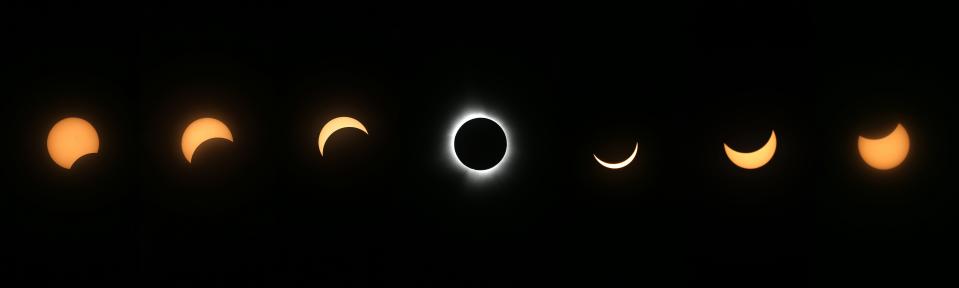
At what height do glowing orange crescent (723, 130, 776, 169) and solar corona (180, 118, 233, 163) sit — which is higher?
glowing orange crescent (723, 130, 776, 169)

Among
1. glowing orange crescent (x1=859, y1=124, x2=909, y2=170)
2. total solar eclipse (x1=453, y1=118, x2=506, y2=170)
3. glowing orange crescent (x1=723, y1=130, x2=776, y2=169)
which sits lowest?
total solar eclipse (x1=453, y1=118, x2=506, y2=170)

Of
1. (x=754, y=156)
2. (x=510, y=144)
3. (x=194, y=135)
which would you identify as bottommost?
(x=194, y=135)

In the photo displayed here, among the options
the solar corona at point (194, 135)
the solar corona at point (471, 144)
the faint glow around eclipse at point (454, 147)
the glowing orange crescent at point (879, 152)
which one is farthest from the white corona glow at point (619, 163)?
the solar corona at point (194, 135)

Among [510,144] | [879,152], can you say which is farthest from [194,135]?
[879,152]

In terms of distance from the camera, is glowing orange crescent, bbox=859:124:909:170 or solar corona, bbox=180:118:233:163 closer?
solar corona, bbox=180:118:233:163

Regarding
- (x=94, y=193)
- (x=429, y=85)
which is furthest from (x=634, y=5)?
(x=94, y=193)

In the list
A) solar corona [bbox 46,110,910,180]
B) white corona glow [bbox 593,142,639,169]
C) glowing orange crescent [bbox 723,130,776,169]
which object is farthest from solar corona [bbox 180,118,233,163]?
glowing orange crescent [bbox 723,130,776,169]

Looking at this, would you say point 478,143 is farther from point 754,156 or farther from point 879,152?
point 879,152

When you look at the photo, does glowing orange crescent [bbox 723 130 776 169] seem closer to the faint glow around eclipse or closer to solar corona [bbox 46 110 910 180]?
solar corona [bbox 46 110 910 180]
